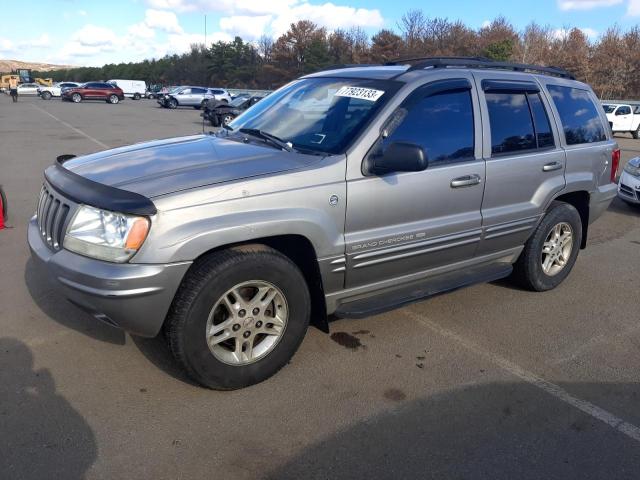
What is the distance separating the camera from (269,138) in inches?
150

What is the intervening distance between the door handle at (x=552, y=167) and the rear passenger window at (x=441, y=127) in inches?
35.3

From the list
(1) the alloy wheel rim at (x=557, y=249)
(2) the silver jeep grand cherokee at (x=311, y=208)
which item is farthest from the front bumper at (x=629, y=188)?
(2) the silver jeep grand cherokee at (x=311, y=208)

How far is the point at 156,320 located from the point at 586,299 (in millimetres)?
3842

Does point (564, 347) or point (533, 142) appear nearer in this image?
point (564, 347)

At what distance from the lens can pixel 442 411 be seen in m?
3.10

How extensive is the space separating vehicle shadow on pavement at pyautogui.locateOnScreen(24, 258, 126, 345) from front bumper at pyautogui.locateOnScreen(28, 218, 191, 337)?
0.62 m

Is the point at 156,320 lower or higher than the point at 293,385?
higher

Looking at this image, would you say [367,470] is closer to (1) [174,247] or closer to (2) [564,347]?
(1) [174,247]

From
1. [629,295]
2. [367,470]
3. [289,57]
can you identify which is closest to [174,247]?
[367,470]

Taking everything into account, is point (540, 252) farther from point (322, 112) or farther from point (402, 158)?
point (322, 112)

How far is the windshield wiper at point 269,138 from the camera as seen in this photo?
359 cm

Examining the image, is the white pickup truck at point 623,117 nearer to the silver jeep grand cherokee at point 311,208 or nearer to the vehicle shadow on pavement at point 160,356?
the silver jeep grand cherokee at point 311,208

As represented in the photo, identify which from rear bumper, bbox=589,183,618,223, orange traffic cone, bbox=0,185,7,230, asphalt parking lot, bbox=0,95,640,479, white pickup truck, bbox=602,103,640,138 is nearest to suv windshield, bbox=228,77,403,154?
asphalt parking lot, bbox=0,95,640,479

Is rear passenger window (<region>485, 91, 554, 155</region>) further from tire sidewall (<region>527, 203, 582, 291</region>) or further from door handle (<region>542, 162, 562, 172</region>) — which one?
tire sidewall (<region>527, 203, 582, 291</region>)
